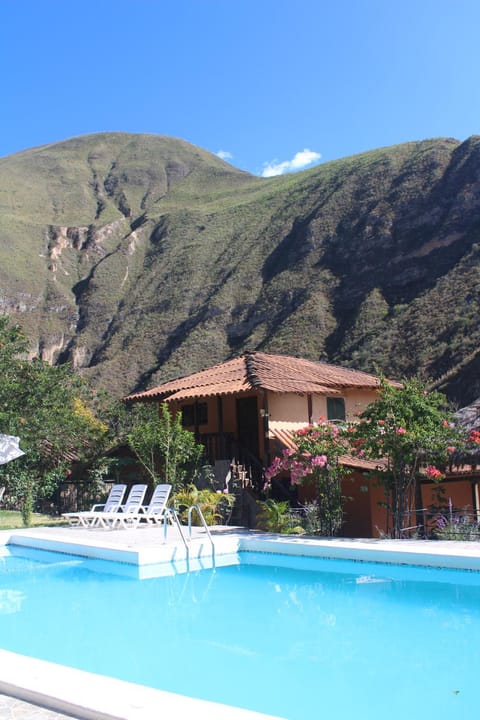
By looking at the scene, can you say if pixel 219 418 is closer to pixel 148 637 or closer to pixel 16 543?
pixel 16 543

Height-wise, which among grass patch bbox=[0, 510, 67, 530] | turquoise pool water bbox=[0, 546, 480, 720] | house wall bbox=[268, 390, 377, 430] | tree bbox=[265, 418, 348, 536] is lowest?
turquoise pool water bbox=[0, 546, 480, 720]

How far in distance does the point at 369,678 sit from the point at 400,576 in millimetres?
4189

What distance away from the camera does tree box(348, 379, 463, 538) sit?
11625 millimetres

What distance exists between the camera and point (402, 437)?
1143 centimetres

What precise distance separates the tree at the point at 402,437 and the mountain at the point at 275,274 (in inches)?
974

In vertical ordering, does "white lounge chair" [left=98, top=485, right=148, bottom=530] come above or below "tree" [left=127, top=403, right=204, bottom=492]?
below

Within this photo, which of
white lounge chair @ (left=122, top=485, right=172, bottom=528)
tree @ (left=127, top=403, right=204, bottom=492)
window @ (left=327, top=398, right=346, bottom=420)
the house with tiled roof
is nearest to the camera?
white lounge chair @ (left=122, top=485, right=172, bottom=528)

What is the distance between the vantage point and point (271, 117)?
47.1 metres

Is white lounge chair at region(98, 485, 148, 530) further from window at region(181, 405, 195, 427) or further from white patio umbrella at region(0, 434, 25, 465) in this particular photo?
window at region(181, 405, 195, 427)

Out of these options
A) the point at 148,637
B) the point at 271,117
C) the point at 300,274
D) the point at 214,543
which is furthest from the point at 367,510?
the point at 300,274

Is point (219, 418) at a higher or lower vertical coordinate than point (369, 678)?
higher

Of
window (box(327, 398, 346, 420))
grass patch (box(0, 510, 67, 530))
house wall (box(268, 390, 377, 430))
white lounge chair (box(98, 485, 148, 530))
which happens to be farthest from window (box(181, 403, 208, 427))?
white lounge chair (box(98, 485, 148, 530))

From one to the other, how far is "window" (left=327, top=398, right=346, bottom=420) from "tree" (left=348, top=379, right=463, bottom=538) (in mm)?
8827

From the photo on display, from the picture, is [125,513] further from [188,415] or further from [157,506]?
[188,415]
